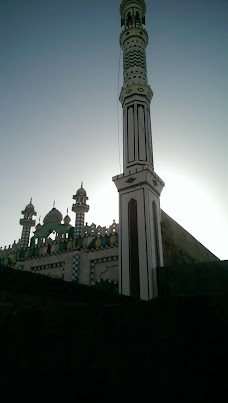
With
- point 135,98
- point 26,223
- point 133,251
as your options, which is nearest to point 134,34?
point 135,98

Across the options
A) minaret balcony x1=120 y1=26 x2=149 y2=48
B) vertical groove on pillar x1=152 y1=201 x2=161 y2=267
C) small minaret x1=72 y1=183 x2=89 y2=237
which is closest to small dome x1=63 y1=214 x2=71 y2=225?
small minaret x1=72 y1=183 x2=89 y2=237

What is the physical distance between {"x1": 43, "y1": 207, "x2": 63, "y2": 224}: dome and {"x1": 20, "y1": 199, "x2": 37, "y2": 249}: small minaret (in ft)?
3.28

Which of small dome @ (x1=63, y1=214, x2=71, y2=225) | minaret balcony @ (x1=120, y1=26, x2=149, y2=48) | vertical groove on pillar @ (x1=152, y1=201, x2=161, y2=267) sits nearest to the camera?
vertical groove on pillar @ (x1=152, y1=201, x2=161, y2=267)

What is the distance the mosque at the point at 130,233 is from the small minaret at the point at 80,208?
0.18 ft

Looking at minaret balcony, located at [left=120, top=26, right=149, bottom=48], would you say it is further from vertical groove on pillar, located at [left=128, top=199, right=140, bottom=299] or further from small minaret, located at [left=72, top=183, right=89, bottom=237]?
vertical groove on pillar, located at [left=128, top=199, right=140, bottom=299]

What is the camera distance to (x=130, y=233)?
890 centimetres

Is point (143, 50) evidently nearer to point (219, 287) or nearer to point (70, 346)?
point (219, 287)

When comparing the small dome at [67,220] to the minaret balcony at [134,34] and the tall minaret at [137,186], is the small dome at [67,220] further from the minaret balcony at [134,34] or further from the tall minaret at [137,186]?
the minaret balcony at [134,34]

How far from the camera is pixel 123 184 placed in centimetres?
983

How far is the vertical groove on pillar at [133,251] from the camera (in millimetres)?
7900

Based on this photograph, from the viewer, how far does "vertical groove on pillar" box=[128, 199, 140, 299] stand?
7900 mm

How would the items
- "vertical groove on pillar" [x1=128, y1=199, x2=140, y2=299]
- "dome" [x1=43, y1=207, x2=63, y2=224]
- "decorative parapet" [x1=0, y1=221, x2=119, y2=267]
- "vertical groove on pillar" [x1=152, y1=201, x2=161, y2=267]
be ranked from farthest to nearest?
"dome" [x1=43, y1=207, x2=63, y2=224], "decorative parapet" [x1=0, y1=221, x2=119, y2=267], "vertical groove on pillar" [x1=152, y1=201, x2=161, y2=267], "vertical groove on pillar" [x1=128, y1=199, x2=140, y2=299]

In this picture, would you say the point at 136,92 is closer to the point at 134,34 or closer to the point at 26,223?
the point at 134,34

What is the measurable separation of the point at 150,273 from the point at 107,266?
17.5ft
